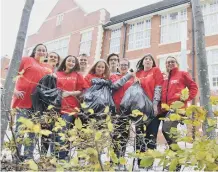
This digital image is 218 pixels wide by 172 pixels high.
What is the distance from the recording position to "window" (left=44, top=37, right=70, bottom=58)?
60.7 ft

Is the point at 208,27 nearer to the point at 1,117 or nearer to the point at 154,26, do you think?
the point at 154,26

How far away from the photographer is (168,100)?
126 inches

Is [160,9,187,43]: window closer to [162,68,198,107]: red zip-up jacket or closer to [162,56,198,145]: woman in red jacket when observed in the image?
[162,56,198,145]: woman in red jacket

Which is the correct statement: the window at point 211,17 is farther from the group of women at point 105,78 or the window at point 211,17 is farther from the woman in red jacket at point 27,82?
the woman in red jacket at point 27,82

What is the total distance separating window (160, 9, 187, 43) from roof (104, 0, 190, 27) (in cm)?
57

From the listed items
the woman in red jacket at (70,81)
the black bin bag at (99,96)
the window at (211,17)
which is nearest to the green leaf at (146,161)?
the black bin bag at (99,96)

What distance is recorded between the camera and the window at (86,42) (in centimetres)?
1722

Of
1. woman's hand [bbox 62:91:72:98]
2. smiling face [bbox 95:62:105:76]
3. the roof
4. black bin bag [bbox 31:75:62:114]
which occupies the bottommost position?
black bin bag [bbox 31:75:62:114]

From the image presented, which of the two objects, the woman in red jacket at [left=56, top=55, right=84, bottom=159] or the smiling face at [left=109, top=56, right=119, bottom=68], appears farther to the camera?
the smiling face at [left=109, top=56, right=119, bottom=68]

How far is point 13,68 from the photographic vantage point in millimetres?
2258

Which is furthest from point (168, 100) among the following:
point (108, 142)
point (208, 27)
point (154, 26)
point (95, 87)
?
→ point (154, 26)

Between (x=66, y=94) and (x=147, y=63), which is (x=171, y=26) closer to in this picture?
(x=147, y=63)

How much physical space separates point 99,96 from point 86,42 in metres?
14.8

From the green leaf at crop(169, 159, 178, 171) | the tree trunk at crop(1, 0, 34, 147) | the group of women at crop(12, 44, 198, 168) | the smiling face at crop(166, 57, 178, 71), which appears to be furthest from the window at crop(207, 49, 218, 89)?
the green leaf at crop(169, 159, 178, 171)
